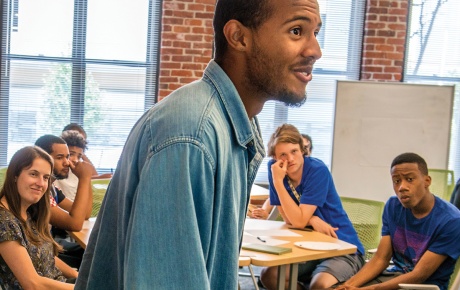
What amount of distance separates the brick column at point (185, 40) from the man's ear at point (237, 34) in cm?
585

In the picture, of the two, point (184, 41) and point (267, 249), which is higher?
point (184, 41)

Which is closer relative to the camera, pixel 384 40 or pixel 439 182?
pixel 439 182

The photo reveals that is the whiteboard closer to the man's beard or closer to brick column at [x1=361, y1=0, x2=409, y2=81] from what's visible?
brick column at [x1=361, y1=0, x2=409, y2=81]

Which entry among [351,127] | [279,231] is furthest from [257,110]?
[351,127]

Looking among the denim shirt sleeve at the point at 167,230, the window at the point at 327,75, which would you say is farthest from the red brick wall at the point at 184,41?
the denim shirt sleeve at the point at 167,230

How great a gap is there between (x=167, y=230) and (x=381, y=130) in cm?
620

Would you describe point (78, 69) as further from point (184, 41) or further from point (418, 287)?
point (418, 287)

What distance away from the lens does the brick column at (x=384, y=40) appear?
288 inches

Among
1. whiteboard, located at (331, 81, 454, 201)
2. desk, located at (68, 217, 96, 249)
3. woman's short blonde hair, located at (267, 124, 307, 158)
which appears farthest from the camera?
whiteboard, located at (331, 81, 454, 201)

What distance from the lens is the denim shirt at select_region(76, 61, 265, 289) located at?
97 centimetres

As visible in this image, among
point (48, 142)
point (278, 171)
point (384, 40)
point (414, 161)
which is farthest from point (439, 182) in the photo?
point (48, 142)

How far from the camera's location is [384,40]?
7.35 meters

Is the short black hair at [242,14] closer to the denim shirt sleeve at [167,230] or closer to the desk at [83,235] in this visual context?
the denim shirt sleeve at [167,230]

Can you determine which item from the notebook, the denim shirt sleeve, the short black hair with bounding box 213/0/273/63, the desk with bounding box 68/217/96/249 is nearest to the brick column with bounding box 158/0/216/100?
the desk with bounding box 68/217/96/249
